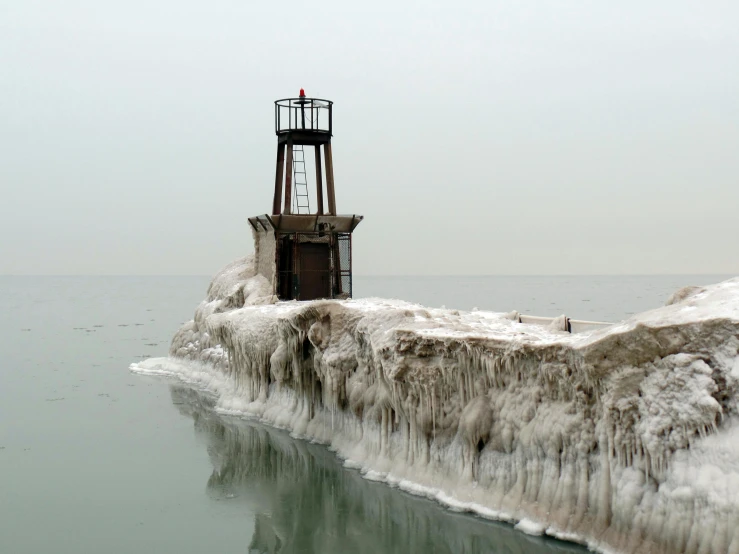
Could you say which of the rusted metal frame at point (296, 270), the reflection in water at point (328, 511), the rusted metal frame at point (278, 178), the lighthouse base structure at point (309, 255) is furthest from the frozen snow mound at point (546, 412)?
the rusted metal frame at point (278, 178)

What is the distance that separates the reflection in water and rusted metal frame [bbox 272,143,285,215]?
14.8 meters

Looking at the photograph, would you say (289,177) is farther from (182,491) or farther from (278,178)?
(182,491)

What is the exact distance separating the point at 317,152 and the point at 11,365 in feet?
73.3

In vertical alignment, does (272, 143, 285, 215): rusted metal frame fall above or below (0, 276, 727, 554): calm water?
above

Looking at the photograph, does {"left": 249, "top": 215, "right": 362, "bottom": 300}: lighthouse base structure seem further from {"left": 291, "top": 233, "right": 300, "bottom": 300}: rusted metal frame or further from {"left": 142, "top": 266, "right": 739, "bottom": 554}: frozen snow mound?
{"left": 142, "top": 266, "right": 739, "bottom": 554}: frozen snow mound

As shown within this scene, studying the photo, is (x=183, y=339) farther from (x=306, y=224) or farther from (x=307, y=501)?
(x=307, y=501)

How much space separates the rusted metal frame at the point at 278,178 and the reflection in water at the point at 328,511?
14.8 meters

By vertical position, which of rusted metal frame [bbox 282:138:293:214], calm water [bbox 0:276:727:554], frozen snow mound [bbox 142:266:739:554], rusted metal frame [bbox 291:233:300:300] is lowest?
calm water [bbox 0:276:727:554]

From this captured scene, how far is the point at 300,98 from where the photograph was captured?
33.8 m

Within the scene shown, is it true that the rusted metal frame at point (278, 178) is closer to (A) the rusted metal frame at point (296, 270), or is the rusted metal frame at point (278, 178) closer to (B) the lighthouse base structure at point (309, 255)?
(B) the lighthouse base structure at point (309, 255)

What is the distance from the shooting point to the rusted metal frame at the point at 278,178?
3538cm

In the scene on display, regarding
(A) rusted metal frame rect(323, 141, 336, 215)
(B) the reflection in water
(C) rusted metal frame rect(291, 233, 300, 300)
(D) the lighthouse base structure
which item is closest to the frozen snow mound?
(B) the reflection in water

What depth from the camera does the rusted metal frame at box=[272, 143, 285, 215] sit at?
1393 inches

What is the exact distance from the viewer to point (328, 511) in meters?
17.7
